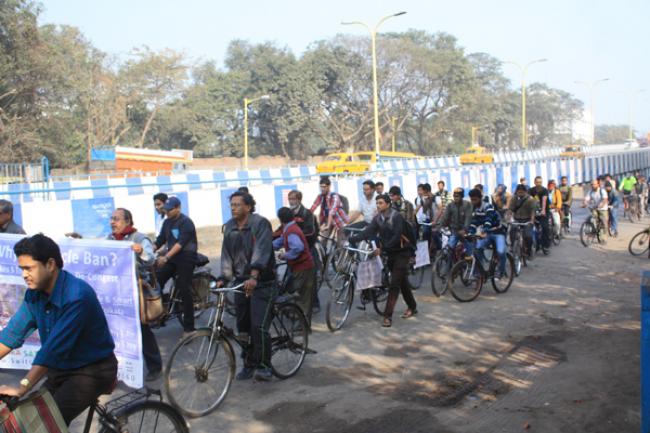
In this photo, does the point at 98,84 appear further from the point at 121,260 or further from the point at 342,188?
the point at 121,260

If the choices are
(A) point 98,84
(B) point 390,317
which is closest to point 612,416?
(B) point 390,317

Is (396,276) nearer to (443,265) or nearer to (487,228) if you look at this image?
(443,265)

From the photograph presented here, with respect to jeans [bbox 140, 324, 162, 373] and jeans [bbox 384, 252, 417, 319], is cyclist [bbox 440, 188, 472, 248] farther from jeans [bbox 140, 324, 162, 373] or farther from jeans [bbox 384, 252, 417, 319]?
jeans [bbox 140, 324, 162, 373]

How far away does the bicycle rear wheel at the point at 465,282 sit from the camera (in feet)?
33.7

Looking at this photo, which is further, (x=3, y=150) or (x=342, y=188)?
(x=3, y=150)

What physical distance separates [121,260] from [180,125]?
61924 mm

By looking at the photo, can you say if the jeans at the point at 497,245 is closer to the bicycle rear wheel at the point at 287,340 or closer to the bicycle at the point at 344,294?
the bicycle at the point at 344,294

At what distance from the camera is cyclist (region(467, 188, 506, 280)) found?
35.8 feet

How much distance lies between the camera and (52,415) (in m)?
3.29

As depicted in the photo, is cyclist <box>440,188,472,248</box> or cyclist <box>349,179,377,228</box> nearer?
cyclist <box>440,188,472,248</box>

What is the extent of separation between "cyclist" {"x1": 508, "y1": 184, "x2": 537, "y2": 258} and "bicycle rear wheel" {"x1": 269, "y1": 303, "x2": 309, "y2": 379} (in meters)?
A: 8.09

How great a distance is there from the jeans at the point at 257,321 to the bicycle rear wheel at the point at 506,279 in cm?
560

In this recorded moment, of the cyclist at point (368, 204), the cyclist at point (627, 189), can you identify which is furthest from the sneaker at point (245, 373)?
the cyclist at point (627, 189)

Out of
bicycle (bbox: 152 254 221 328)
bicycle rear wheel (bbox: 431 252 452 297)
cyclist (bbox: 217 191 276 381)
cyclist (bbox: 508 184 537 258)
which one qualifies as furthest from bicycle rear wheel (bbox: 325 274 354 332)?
cyclist (bbox: 508 184 537 258)
